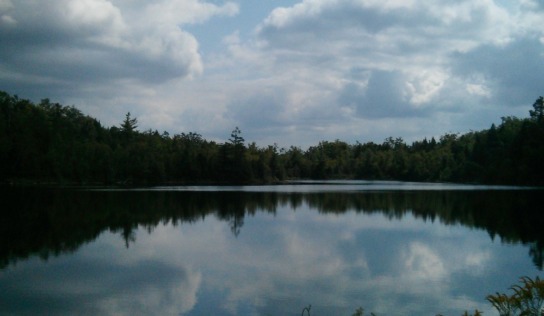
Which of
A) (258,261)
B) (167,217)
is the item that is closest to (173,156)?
(167,217)

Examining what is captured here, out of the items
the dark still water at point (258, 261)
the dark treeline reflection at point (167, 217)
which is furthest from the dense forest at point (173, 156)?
the dark still water at point (258, 261)

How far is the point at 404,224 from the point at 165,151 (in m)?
78.8

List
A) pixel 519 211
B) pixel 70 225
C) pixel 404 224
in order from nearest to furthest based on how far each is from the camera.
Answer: pixel 70 225 < pixel 404 224 < pixel 519 211

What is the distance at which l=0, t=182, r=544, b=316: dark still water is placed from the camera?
13.1 metres

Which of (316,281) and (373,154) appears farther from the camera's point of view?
(373,154)

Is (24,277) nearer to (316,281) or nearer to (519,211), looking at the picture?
(316,281)

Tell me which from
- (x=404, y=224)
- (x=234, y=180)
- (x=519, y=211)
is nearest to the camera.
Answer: (x=404, y=224)

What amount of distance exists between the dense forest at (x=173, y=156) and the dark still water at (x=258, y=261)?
45.5 metres

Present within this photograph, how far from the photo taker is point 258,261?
18781mm

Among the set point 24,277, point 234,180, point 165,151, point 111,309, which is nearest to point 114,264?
point 24,277

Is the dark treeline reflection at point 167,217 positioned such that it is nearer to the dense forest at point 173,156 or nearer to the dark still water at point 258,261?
the dark still water at point 258,261

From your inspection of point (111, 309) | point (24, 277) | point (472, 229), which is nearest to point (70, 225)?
point (24, 277)

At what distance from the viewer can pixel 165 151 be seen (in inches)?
4063

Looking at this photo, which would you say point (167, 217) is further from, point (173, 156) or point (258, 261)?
point (173, 156)
